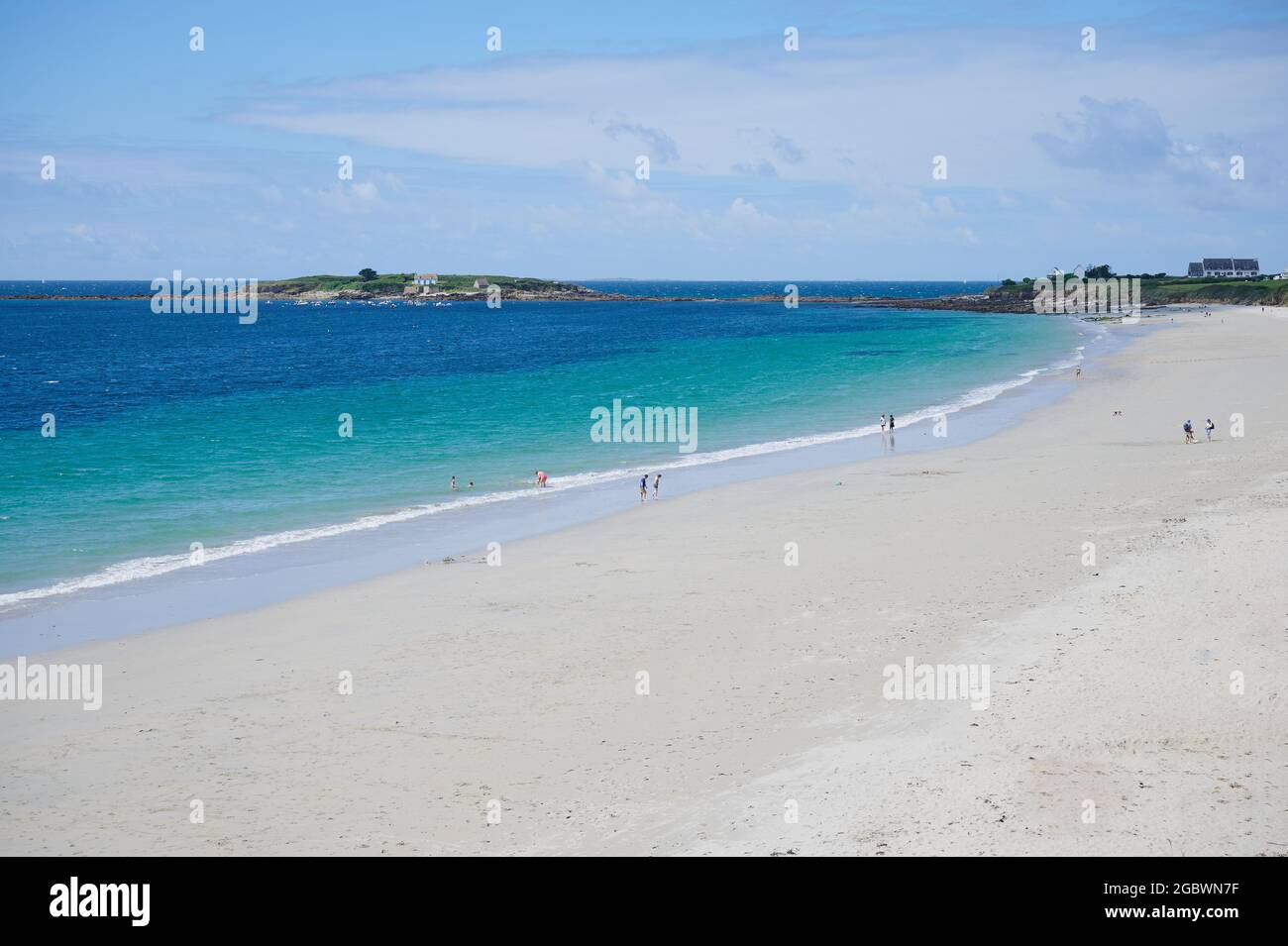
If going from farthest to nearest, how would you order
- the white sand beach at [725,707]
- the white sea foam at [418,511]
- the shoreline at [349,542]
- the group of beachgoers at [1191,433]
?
the group of beachgoers at [1191,433] < the white sea foam at [418,511] < the shoreline at [349,542] < the white sand beach at [725,707]

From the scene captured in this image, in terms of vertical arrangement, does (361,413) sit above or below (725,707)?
above

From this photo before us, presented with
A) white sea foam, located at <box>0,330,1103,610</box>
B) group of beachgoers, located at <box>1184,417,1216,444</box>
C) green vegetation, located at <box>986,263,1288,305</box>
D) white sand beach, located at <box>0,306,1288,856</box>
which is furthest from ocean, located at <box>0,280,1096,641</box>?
green vegetation, located at <box>986,263,1288,305</box>

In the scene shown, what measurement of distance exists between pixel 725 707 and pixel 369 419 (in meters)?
42.6

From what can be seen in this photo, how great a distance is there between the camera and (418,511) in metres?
32.5

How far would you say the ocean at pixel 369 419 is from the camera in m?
30.2

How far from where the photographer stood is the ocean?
30203 millimetres

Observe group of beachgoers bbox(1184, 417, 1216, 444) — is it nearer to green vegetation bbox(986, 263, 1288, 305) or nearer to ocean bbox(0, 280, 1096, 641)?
ocean bbox(0, 280, 1096, 641)

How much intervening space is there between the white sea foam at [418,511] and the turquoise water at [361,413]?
0.13 meters

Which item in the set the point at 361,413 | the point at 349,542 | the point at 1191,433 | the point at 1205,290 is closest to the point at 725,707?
the point at 349,542

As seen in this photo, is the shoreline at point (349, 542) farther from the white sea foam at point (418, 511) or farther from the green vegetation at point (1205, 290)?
the green vegetation at point (1205, 290)

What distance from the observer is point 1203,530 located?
75.7 ft

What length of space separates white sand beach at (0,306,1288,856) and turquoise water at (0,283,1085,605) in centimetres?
918

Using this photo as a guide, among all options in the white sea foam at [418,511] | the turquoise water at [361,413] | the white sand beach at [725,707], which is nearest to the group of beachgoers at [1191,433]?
the white sand beach at [725,707]

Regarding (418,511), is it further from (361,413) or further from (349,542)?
(361,413)
